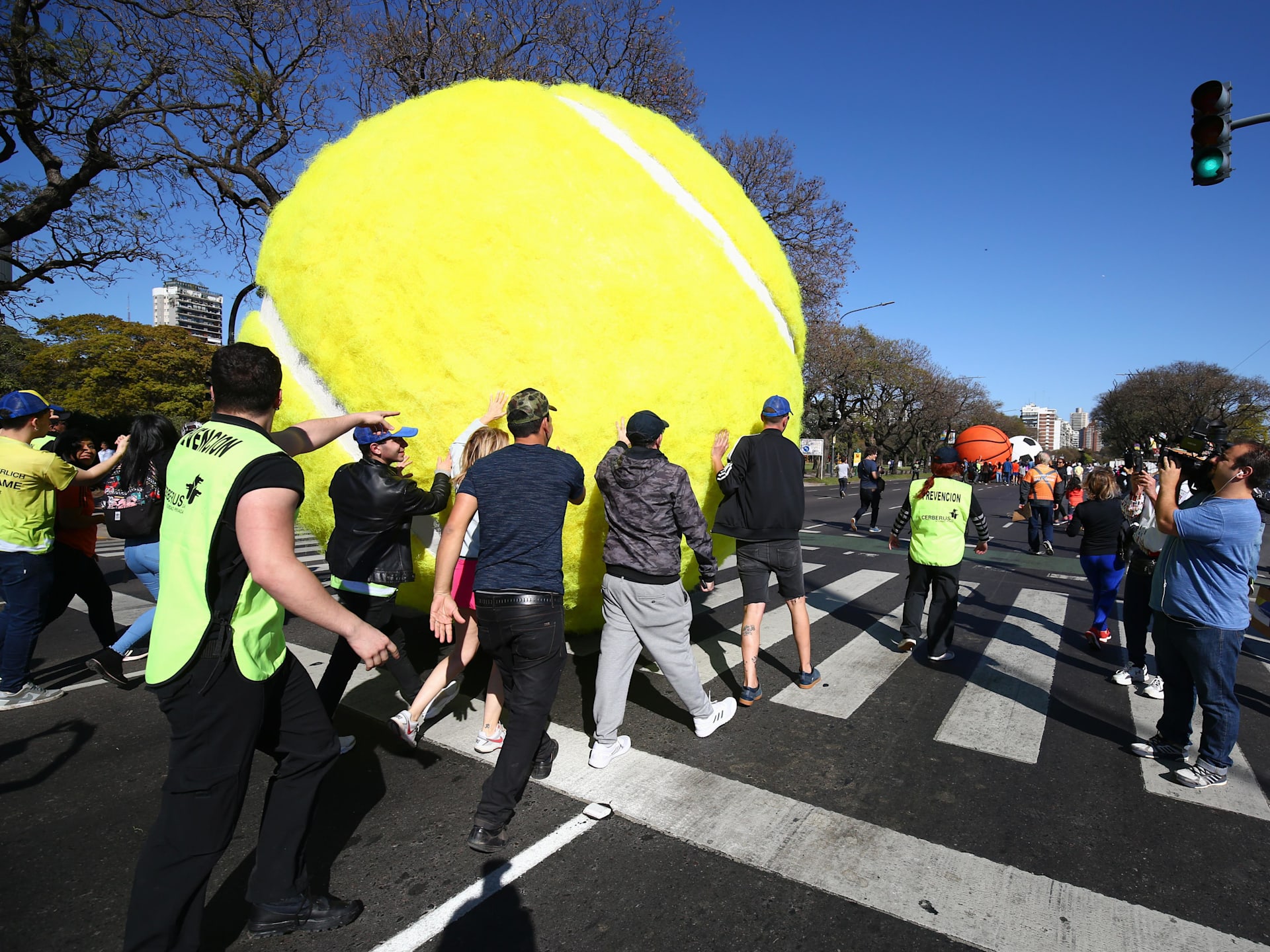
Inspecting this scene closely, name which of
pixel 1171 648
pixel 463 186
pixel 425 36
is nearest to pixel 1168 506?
pixel 1171 648

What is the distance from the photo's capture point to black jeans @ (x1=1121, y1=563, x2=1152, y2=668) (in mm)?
4309

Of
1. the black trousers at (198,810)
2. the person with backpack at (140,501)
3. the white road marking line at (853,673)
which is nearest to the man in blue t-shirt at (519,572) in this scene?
the black trousers at (198,810)

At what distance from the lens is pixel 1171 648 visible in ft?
10.5

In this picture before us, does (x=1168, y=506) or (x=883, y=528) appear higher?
(x=1168, y=506)

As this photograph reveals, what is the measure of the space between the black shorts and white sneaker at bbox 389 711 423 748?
6.32 ft

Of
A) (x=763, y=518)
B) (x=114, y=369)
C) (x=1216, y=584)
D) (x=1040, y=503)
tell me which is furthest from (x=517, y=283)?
(x=114, y=369)

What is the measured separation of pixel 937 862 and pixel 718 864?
0.81 metres

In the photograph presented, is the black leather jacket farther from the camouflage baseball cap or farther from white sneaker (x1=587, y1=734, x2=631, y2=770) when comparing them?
white sneaker (x1=587, y1=734, x2=631, y2=770)

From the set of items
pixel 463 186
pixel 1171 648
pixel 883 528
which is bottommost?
pixel 883 528

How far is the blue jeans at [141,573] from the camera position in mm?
4371

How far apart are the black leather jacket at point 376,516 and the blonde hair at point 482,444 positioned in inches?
7.9

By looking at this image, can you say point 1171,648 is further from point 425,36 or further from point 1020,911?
point 425,36

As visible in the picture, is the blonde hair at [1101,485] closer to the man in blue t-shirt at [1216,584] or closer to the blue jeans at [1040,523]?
the man in blue t-shirt at [1216,584]

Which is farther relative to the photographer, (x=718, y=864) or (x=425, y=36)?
(x=425, y=36)
